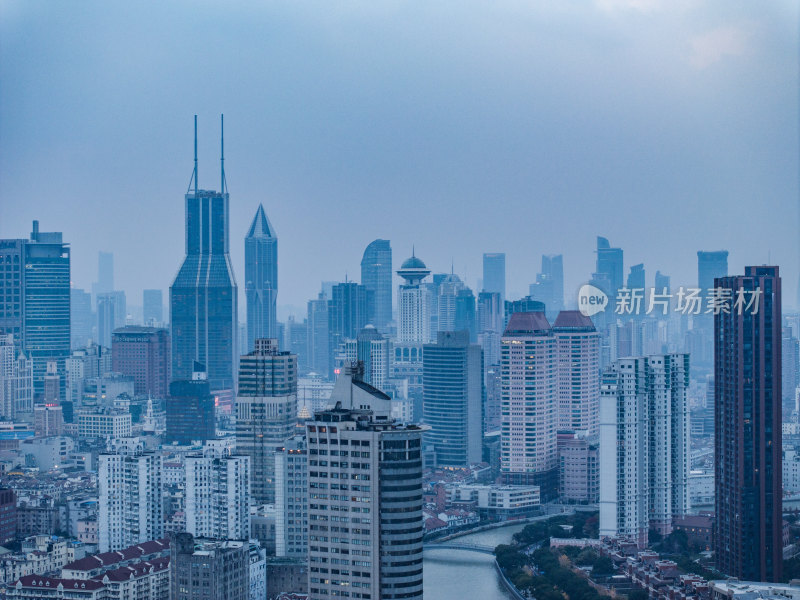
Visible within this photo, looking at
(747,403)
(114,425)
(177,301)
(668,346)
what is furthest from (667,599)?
(177,301)

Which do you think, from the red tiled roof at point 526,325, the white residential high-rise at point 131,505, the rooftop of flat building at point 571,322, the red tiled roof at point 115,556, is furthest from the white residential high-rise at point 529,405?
the red tiled roof at point 115,556

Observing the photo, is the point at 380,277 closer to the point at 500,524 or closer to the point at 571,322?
the point at 571,322

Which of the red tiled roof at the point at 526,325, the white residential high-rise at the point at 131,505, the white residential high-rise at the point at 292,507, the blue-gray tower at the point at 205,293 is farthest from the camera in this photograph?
the blue-gray tower at the point at 205,293

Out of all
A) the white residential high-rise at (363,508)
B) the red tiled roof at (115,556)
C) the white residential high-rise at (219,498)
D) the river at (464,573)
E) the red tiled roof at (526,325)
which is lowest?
the river at (464,573)

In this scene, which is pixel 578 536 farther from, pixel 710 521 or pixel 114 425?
pixel 114 425

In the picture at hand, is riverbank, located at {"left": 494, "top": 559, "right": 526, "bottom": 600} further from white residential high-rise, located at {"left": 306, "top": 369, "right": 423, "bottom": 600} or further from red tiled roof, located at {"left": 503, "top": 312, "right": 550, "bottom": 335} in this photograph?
red tiled roof, located at {"left": 503, "top": 312, "right": 550, "bottom": 335}

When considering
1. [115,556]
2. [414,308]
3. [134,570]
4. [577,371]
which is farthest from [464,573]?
[414,308]

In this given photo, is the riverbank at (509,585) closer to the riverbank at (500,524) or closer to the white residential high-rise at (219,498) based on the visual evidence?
the riverbank at (500,524)
